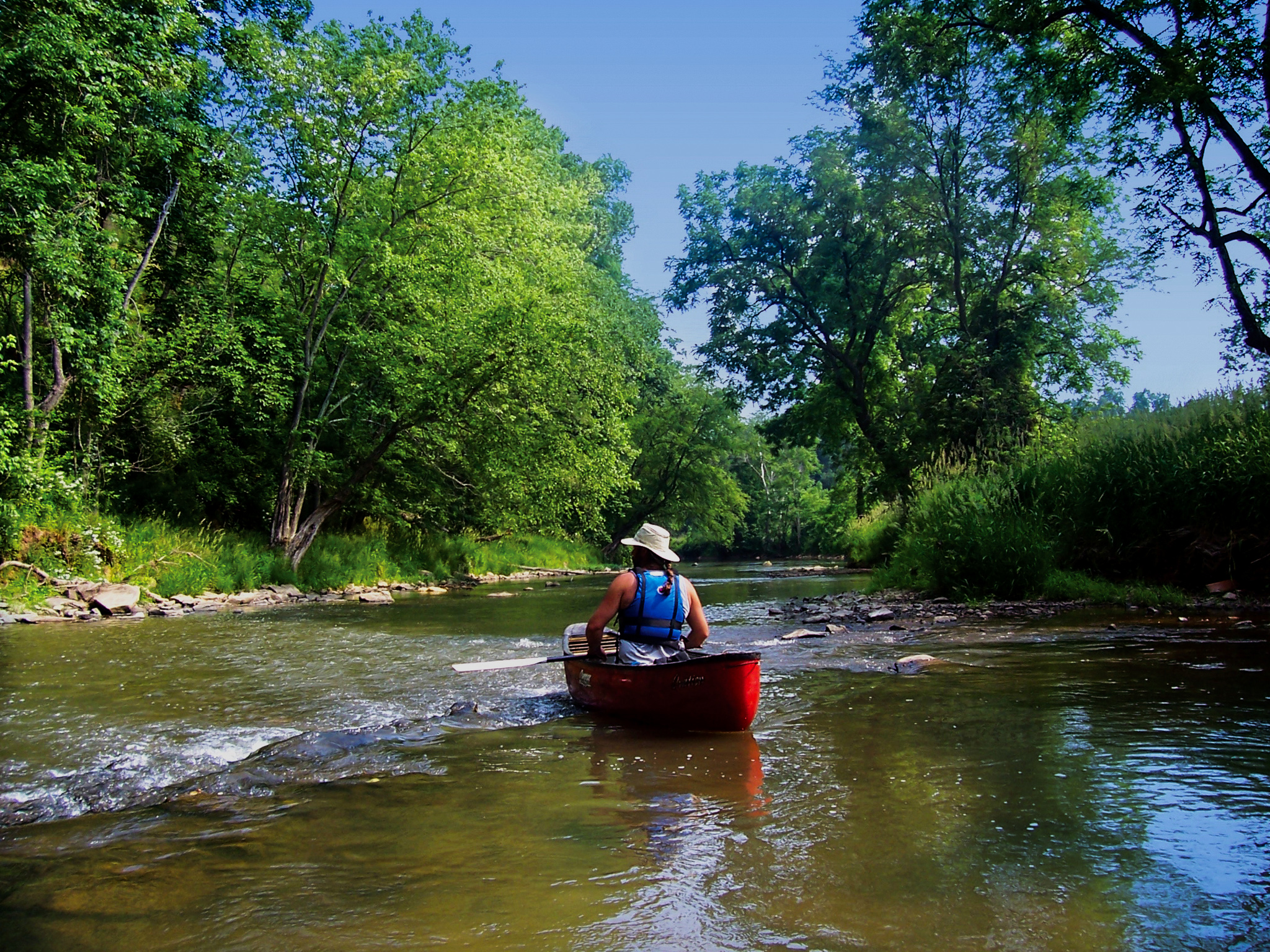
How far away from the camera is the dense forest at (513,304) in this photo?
12586mm

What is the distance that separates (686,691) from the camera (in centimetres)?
583

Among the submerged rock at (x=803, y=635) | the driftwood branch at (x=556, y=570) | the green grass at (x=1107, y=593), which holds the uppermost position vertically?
the green grass at (x=1107, y=593)

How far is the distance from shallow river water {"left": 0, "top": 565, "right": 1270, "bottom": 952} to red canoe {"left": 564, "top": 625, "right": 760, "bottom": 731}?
0.56ft

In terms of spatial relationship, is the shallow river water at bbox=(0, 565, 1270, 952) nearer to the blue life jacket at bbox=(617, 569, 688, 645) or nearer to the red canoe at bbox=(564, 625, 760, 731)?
the red canoe at bbox=(564, 625, 760, 731)

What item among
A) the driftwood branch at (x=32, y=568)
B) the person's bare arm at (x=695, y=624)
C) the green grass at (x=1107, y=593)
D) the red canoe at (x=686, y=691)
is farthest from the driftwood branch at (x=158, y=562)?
the green grass at (x=1107, y=593)

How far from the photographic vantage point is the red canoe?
5629 mm

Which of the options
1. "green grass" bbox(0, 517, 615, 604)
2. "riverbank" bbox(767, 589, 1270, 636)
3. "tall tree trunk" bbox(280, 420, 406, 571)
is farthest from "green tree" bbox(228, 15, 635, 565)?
"riverbank" bbox(767, 589, 1270, 636)

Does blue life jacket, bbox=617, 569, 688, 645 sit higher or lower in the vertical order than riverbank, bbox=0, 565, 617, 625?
higher

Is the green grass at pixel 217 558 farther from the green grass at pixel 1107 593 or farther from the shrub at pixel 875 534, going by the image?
the green grass at pixel 1107 593

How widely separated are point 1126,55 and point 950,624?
9747 millimetres

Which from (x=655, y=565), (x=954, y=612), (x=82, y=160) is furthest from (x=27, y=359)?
(x=954, y=612)

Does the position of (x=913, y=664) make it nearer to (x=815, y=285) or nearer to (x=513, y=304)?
(x=513, y=304)

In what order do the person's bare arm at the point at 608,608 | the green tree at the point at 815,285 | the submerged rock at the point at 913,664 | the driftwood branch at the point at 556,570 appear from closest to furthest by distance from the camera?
1. the person's bare arm at the point at 608,608
2. the submerged rock at the point at 913,664
3. the green tree at the point at 815,285
4. the driftwood branch at the point at 556,570

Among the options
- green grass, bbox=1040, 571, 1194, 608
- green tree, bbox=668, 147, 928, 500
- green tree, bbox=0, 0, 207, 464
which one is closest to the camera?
green grass, bbox=1040, 571, 1194, 608
